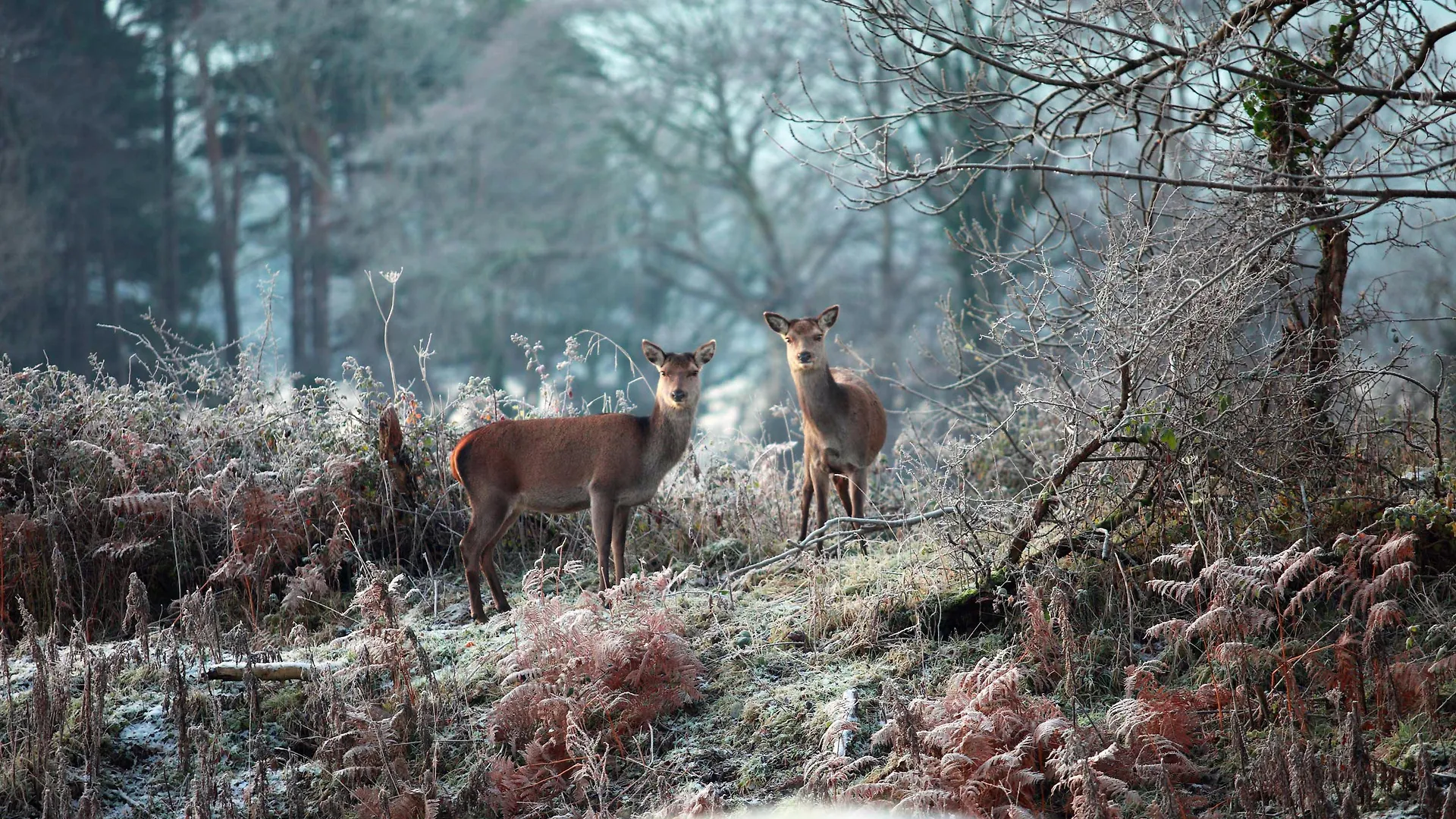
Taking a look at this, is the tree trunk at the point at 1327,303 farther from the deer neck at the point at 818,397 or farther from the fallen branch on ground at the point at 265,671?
the fallen branch on ground at the point at 265,671

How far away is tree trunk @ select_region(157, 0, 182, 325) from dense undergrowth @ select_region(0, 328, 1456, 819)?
804 inches

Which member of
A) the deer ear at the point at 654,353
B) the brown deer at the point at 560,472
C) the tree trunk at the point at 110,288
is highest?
the tree trunk at the point at 110,288

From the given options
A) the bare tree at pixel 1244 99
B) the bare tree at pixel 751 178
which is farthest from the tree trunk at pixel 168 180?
the bare tree at pixel 1244 99

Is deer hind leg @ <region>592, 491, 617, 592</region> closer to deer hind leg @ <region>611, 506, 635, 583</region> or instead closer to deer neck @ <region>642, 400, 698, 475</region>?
deer hind leg @ <region>611, 506, 635, 583</region>

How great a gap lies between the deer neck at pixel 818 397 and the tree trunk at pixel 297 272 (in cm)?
2248

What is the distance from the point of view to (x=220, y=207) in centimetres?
2805

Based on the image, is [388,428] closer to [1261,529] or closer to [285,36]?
[1261,529]

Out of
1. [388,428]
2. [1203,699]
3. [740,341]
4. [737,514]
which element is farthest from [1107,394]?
[740,341]

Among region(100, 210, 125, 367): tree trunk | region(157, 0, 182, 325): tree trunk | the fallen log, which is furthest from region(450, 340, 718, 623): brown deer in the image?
region(157, 0, 182, 325): tree trunk

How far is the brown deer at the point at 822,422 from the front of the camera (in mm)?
8109

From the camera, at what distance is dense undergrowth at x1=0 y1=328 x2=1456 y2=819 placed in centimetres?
454

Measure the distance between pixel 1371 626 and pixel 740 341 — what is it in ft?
106

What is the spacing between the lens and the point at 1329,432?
225 inches

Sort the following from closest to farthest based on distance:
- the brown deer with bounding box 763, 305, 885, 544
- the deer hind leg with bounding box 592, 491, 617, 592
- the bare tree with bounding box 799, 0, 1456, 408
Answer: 1. the bare tree with bounding box 799, 0, 1456, 408
2. the deer hind leg with bounding box 592, 491, 617, 592
3. the brown deer with bounding box 763, 305, 885, 544
